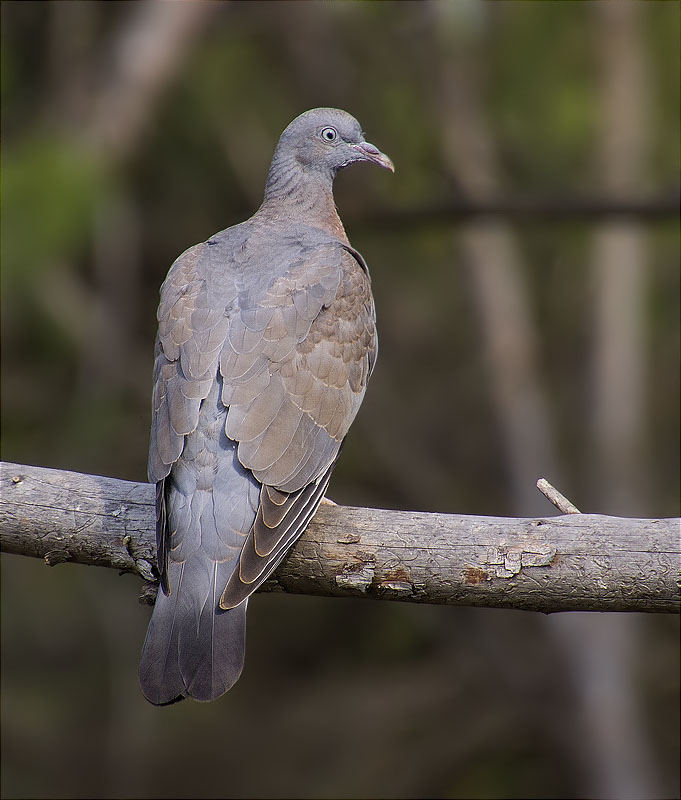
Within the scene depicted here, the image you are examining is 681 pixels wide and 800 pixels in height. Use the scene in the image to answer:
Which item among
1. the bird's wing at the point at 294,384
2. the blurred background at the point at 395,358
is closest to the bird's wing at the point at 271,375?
the bird's wing at the point at 294,384

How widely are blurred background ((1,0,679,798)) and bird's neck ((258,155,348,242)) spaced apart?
5.23 feet

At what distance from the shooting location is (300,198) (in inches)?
150

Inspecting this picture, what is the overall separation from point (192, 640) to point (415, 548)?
623 millimetres

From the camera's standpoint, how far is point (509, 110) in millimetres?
6594

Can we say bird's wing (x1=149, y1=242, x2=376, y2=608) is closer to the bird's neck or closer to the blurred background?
the bird's neck

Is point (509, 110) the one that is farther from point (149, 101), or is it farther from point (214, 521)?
point (214, 521)

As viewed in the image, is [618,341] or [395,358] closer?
[618,341]

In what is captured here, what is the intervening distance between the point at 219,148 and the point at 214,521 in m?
4.58

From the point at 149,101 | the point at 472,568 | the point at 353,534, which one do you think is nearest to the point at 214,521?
the point at 353,534

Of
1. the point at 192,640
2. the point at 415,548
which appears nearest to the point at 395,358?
the point at 415,548

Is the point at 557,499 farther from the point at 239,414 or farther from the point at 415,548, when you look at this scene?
the point at 239,414

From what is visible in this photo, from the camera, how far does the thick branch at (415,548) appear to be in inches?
97.7

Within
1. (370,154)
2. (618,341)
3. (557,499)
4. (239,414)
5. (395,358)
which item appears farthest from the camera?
(395,358)

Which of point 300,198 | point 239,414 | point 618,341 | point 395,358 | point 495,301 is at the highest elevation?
point 395,358
